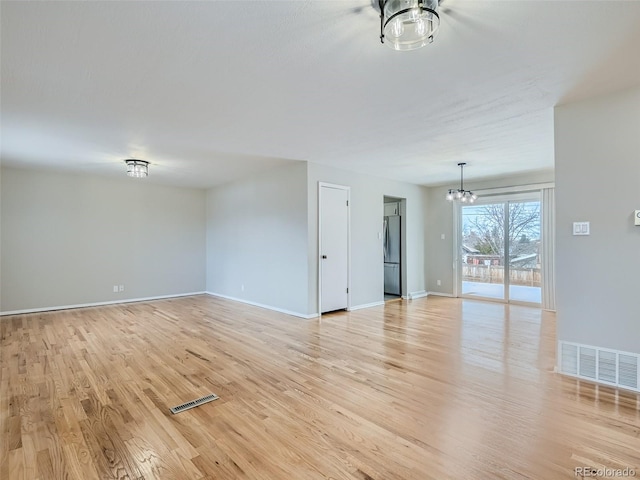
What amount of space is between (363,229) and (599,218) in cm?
365

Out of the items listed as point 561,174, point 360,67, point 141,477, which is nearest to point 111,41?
point 360,67

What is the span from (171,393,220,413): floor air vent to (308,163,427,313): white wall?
2.64 meters

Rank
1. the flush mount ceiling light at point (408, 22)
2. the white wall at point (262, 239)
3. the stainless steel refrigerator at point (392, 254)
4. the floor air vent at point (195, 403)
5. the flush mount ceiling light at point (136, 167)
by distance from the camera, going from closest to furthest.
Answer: the flush mount ceiling light at point (408, 22) < the floor air vent at point (195, 403) < the flush mount ceiling light at point (136, 167) < the white wall at point (262, 239) < the stainless steel refrigerator at point (392, 254)

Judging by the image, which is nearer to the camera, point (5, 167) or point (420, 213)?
point (5, 167)

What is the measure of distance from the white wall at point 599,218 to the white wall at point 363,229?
3203 mm

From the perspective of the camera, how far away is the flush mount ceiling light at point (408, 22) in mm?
1610

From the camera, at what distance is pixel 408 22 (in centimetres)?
166

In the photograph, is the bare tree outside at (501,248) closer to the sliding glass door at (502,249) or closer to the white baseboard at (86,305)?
the sliding glass door at (502,249)

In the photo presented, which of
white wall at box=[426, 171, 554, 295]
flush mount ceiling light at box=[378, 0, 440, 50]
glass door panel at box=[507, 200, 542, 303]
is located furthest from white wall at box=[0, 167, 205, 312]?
glass door panel at box=[507, 200, 542, 303]

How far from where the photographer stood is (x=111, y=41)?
2020mm

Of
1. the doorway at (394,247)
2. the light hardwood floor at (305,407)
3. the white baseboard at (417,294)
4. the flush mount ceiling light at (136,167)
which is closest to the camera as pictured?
the light hardwood floor at (305,407)

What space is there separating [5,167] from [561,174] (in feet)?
26.7

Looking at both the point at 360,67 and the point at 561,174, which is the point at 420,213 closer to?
the point at 561,174

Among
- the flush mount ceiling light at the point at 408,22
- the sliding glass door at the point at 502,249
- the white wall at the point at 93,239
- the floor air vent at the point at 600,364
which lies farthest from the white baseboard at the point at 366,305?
the flush mount ceiling light at the point at 408,22
